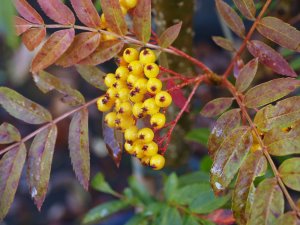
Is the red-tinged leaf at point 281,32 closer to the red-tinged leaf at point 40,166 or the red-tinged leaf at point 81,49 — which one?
the red-tinged leaf at point 81,49

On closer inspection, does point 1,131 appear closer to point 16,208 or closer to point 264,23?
point 264,23

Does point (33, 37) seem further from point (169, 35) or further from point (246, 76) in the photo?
point (246, 76)

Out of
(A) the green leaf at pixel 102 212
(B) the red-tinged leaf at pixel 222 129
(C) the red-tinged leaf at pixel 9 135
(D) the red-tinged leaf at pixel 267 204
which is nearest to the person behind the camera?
(D) the red-tinged leaf at pixel 267 204

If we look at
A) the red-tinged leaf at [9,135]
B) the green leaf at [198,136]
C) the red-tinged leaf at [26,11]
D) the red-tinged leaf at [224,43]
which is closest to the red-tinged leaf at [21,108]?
the red-tinged leaf at [9,135]

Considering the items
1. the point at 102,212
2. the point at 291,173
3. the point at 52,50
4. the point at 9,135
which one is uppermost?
the point at 52,50

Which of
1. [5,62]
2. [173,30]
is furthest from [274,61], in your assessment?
[5,62]

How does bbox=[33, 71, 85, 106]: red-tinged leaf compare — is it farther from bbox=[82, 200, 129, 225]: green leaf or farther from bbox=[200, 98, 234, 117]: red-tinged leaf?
bbox=[82, 200, 129, 225]: green leaf

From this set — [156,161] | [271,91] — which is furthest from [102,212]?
[271,91]
